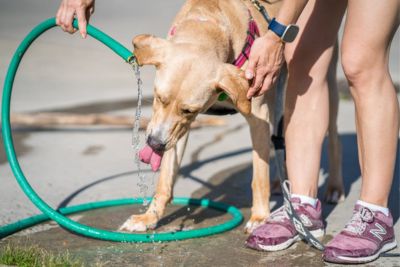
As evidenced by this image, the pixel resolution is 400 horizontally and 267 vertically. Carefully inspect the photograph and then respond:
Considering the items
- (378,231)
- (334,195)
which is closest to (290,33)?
(378,231)

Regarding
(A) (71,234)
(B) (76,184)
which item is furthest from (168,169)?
(B) (76,184)

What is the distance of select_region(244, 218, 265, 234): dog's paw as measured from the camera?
405cm

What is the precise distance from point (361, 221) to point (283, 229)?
455 mm

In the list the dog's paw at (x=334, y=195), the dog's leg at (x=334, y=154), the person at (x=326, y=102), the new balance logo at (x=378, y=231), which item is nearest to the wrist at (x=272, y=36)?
the person at (x=326, y=102)

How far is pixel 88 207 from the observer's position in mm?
4555

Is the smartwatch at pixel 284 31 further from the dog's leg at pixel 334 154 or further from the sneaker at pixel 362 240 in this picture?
the dog's leg at pixel 334 154

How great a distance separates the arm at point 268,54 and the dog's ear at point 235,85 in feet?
0.25

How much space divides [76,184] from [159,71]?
195cm

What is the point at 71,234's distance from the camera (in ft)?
13.3

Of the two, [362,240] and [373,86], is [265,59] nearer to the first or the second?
[373,86]

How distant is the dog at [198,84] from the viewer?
3.57 m

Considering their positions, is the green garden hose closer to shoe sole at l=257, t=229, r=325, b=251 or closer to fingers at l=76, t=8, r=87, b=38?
fingers at l=76, t=8, r=87, b=38

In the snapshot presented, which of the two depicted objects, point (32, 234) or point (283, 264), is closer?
point (283, 264)

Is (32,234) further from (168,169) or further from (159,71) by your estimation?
(159,71)
